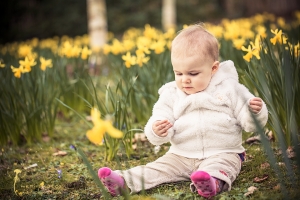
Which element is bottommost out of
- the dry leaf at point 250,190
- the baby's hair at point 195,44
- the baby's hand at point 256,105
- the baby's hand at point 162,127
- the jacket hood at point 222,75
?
the dry leaf at point 250,190

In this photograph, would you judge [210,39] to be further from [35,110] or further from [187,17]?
[187,17]

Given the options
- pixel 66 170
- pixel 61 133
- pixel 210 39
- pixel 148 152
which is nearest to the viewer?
pixel 210 39

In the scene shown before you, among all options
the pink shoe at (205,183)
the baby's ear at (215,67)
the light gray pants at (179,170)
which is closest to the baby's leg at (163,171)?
the light gray pants at (179,170)

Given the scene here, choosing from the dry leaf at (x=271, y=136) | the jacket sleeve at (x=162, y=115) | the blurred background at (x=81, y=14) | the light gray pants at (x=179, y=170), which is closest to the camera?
the light gray pants at (x=179, y=170)

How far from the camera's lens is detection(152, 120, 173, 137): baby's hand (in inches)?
81.1

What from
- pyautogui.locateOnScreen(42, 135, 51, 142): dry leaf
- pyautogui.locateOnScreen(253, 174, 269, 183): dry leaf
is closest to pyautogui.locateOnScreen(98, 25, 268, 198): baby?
pyautogui.locateOnScreen(253, 174, 269, 183): dry leaf

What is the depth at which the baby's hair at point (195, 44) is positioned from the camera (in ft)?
6.91


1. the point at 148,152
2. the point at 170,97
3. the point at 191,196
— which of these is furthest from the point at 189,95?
the point at 148,152

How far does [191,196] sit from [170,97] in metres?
0.59

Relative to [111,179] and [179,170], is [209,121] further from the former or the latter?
[111,179]

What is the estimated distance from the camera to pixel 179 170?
7.19 ft

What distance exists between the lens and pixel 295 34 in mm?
4398

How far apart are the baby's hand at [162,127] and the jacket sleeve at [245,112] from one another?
391mm

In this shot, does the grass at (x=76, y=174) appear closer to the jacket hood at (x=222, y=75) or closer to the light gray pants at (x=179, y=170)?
the light gray pants at (x=179, y=170)
